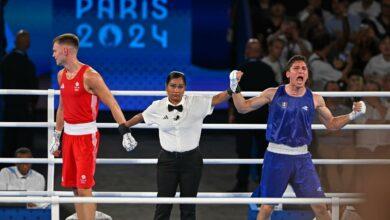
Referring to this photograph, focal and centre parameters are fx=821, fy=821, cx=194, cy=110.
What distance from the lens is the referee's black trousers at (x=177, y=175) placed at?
5.63m

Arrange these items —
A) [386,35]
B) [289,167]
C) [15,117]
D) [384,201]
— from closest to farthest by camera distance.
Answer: [384,201] < [289,167] < [15,117] < [386,35]

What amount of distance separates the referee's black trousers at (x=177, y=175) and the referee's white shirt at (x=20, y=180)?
190cm

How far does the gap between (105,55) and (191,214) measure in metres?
6.49

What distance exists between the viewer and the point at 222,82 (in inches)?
480

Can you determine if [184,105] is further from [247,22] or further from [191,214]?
[247,22]

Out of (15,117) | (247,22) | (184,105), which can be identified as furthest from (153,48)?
(184,105)

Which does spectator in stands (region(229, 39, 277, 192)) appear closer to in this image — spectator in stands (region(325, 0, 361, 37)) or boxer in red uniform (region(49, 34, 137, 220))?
spectator in stands (region(325, 0, 361, 37))

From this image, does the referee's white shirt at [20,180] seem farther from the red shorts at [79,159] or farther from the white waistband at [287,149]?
the white waistband at [287,149]

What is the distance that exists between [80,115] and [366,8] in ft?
22.0

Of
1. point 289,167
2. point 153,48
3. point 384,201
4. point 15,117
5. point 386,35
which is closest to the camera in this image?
point 384,201

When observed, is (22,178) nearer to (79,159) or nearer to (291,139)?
(79,159)

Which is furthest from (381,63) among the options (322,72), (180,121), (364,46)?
(180,121)

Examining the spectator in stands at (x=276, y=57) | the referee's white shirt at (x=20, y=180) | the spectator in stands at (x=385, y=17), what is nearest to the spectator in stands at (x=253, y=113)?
the spectator in stands at (x=276, y=57)

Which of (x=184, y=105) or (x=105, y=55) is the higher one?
(x=105, y=55)
